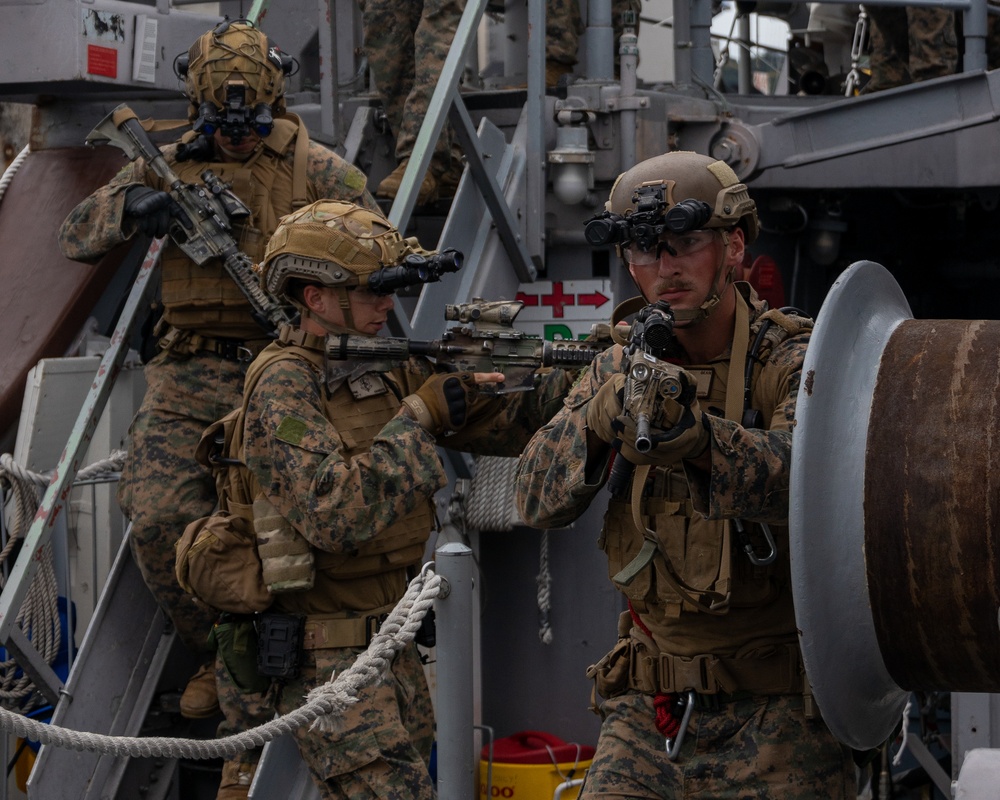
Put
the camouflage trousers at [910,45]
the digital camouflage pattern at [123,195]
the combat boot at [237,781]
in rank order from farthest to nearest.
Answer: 1. the camouflage trousers at [910,45]
2. the digital camouflage pattern at [123,195]
3. the combat boot at [237,781]

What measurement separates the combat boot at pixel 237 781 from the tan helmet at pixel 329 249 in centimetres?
146

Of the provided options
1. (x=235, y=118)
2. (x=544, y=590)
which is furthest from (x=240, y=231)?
(x=544, y=590)

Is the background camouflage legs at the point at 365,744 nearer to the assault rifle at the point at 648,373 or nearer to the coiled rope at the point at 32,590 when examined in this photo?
Result: the assault rifle at the point at 648,373

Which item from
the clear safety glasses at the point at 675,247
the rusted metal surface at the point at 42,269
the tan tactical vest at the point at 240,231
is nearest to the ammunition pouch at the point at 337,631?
the tan tactical vest at the point at 240,231

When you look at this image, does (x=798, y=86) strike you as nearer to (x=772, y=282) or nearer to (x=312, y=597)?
(x=772, y=282)

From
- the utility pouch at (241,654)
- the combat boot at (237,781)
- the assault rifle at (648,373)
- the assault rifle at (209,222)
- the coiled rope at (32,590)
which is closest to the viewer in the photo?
the assault rifle at (648,373)

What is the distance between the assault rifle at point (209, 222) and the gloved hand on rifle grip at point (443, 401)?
2.79ft

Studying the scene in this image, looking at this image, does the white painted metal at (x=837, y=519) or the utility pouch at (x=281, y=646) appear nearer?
the white painted metal at (x=837, y=519)

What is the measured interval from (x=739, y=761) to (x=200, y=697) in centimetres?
237

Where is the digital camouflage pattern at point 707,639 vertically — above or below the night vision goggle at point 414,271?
below

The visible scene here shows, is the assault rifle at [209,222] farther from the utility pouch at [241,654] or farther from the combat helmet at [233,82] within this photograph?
the utility pouch at [241,654]

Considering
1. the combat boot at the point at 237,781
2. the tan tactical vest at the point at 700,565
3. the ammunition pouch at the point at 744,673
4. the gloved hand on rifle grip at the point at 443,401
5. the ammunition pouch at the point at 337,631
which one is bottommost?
the combat boot at the point at 237,781

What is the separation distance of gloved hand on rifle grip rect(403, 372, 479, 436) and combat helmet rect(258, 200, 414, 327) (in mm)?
306

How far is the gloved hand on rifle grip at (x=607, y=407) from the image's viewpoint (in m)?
3.30
